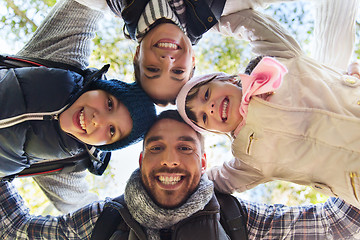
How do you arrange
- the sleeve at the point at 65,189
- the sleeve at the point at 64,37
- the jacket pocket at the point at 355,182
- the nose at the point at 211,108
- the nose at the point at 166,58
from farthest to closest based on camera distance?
the sleeve at the point at 65,189
the sleeve at the point at 64,37
the nose at the point at 166,58
the nose at the point at 211,108
the jacket pocket at the point at 355,182

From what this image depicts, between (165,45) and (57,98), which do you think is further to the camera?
(165,45)

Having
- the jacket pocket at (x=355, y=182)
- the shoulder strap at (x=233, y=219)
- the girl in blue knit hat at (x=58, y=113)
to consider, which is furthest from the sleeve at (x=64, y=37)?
the jacket pocket at (x=355, y=182)

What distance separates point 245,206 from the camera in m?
1.73

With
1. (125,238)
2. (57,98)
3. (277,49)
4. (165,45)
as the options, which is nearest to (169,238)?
(125,238)

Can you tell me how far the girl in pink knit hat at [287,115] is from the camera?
1.29 meters

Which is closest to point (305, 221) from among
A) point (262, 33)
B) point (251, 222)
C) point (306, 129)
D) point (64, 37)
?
point (251, 222)

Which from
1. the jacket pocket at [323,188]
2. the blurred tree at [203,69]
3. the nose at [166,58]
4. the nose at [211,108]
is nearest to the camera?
the jacket pocket at [323,188]

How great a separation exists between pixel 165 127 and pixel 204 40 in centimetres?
138

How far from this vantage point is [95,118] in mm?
1487

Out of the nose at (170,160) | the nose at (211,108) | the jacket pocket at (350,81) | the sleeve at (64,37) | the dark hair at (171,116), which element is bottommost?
the nose at (170,160)

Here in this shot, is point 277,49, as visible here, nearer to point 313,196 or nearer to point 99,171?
point 99,171

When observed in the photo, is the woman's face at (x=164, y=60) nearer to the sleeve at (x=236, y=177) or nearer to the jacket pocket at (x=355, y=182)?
the sleeve at (x=236, y=177)

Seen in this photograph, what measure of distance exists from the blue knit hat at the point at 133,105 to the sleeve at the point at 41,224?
0.47m

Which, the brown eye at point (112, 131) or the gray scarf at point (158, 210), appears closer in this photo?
the gray scarf at point (158, 210)
